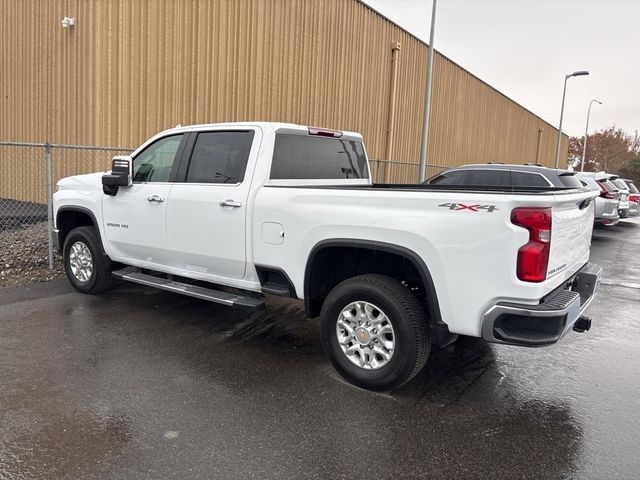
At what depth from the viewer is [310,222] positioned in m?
4.19

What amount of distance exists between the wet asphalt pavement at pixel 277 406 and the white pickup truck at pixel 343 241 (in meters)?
0.45

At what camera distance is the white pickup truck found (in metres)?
3.36

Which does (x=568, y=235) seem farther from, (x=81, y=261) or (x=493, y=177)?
(x=493, y=177)

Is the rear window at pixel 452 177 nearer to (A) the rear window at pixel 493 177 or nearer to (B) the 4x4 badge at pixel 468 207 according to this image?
(A) the rear window at pixel 493 177

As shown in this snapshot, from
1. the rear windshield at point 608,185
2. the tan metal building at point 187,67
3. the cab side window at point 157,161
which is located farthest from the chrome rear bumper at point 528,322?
the rear windshield at point 608,185

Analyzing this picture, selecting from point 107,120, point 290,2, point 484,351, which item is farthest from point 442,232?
point 290,2

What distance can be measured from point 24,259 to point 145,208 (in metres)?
3.33

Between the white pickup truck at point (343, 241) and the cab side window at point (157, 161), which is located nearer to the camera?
the white pickup truck at point (343, 241)

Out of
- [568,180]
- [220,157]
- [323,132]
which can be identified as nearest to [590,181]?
[568,180]

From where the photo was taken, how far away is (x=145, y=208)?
5.59 meters

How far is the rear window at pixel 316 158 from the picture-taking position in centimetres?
495

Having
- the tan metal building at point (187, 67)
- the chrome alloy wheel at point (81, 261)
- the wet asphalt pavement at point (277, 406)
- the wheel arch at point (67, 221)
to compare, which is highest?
the tan metal building at point (187, 67)

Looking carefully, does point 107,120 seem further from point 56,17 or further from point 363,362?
point 363,362

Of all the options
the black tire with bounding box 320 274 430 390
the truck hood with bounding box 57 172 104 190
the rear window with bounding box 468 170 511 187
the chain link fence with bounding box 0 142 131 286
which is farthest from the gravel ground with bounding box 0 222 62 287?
the rear window with bounding box 468 170 511 187
